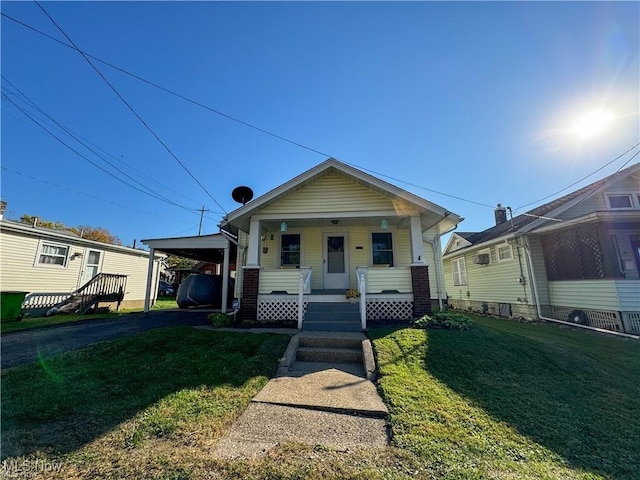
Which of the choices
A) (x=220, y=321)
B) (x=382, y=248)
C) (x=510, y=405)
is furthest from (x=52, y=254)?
(x=510, y=405)

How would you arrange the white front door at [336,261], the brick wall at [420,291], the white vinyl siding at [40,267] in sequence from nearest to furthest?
1. the brick wall at [420,291]
2. the white front door at [336,261]
3. the white vinyl siding at [40,267]

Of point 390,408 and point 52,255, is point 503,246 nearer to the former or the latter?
point 390,408

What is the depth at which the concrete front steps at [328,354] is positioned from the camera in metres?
4.90

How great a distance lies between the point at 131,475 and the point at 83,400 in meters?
2.02

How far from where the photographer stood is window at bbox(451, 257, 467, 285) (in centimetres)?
1634

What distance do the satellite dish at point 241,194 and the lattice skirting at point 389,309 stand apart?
6.32 m

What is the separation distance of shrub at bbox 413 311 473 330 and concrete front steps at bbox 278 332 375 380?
5.83ft

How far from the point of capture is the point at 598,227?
894 centimetres

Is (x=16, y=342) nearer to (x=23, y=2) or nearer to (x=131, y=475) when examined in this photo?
(x=131, y=475)

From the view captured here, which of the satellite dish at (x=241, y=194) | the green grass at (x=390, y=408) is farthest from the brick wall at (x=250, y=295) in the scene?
the satellite dish at (x=241, y=194)

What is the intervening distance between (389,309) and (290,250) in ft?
14.4

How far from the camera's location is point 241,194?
35.6 ft

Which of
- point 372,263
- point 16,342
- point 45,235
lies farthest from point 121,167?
point 372,263

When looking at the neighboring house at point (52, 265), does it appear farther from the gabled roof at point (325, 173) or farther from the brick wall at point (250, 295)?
the gabled roof at point (325, 173)
